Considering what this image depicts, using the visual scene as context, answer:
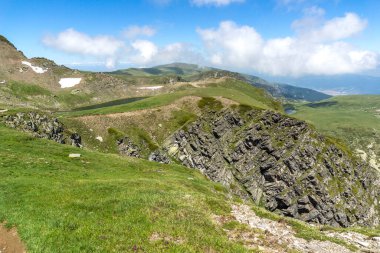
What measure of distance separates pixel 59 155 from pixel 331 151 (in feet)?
386

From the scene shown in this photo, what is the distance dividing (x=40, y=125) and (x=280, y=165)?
91.8 meters

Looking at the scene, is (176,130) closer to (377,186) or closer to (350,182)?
(350,182)

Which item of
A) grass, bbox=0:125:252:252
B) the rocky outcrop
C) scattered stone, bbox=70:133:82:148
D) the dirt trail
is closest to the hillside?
grass, bbox=0:125:252:252

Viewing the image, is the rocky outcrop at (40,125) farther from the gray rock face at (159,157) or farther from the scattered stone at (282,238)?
the scattered stone at (282,238)

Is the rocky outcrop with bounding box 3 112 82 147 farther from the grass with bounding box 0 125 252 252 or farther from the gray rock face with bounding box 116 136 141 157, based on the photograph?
the grass with bounding box 0 125 252 252

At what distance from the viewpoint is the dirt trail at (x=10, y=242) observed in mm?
22859

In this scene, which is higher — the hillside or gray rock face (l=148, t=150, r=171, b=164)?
the hillside

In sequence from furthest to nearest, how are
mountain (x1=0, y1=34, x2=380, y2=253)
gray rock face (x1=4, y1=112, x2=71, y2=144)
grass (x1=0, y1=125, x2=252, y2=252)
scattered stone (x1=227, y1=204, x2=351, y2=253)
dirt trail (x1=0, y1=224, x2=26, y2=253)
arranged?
gray rock face (x1=4, y1=112, x2=71, y2=144)
scattered stone (x1=227, y1=204, x2=351, y2=253)
mountain (x1=0, y1=34, x2=380, y2=253)
dirt trail (x1=0, y1=224, x2=26, y2=253)
grass (x1=0, y1=125, x2=252, y2=252)

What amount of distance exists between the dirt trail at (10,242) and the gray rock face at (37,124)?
2314 inches

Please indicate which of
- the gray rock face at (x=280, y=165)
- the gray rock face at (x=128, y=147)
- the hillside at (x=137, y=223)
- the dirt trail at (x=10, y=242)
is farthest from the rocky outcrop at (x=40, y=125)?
the dirt trail at (x=10, y=242)

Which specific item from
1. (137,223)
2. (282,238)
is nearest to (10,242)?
(137,223)

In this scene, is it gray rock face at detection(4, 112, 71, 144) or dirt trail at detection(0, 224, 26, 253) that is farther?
gray rock face at detection(4, 112, 71, 144)

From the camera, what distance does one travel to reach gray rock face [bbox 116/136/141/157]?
120375 mm

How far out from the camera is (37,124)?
301ft
